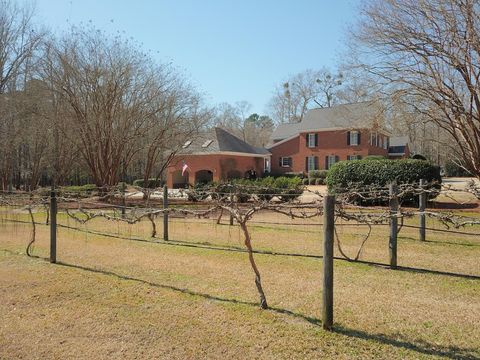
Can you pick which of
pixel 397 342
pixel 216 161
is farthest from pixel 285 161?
pixel 397 342

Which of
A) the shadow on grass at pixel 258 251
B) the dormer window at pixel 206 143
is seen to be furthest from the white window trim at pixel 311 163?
the shadow on grass at pixel 258 251

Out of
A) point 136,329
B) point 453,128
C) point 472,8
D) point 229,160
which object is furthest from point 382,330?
point 229,160

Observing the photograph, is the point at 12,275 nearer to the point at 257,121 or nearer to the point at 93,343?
the point at 93,343

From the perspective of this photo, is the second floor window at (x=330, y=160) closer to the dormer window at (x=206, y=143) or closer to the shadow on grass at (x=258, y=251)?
the dormer window at (x=206, y=143)

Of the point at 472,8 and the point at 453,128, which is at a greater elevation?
the point at 472,8

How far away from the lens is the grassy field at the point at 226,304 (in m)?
3.49

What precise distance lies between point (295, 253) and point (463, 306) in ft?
11.2

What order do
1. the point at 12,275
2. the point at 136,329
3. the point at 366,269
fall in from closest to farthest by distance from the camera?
the point at 136,329
the point at 12,275
the point at 366,269

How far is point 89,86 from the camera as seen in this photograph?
728 inches

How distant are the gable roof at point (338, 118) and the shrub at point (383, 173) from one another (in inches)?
69.6

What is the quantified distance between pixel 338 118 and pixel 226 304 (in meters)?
28.7

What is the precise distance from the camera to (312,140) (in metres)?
37.1

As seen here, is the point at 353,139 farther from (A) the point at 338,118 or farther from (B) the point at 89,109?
(B) the point at 89,109

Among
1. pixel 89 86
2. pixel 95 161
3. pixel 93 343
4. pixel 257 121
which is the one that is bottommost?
pixel 93 343
